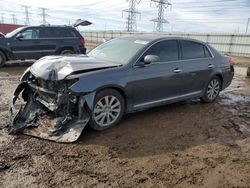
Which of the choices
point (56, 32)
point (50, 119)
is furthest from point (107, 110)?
point (56, 32)

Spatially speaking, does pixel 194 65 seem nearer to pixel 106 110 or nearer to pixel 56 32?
pixel 106 110

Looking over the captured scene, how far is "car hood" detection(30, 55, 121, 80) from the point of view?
4445mm

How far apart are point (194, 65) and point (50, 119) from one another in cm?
338

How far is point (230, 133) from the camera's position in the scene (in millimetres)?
5016

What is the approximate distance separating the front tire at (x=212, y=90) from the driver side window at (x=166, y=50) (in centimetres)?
146

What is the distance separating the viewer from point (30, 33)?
1196 cm

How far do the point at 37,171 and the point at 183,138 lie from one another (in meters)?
2.45

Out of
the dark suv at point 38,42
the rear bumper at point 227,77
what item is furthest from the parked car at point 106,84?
the dark suv at point 38,42

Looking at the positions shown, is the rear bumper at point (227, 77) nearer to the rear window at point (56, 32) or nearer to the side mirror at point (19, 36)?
the rear window at point (56, 32)

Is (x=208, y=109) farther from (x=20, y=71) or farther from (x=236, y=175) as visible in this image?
(x=20, y=71)

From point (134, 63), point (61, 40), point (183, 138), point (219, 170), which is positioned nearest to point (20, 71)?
point (61, 40)

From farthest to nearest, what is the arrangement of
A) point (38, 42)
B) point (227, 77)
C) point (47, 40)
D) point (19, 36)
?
point (47, 40)
point (38, 42)
point (19, 36)
point (227, 77)

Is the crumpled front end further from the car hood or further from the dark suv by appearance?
the dark suv

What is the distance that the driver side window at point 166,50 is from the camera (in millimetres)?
5423
